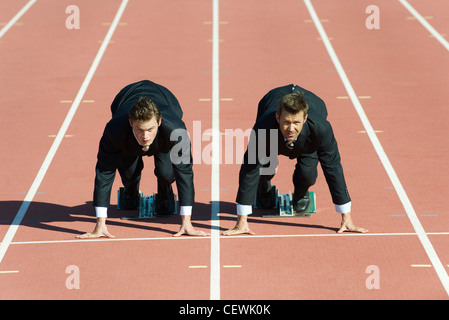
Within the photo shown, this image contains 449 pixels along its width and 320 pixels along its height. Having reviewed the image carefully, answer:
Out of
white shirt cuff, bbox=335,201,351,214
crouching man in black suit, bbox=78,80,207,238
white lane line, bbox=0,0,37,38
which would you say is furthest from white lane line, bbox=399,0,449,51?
crouching man in black suit, bbox=78,80,207,238

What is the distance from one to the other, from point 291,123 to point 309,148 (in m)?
0.51

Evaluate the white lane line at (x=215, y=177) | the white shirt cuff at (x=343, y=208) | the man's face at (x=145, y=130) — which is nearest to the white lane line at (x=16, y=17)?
the white lane line at (x=215, y=177)

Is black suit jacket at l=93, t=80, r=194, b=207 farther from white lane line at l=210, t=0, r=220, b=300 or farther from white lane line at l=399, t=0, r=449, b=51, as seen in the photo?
white lane line at l=399, t=0, r=449, b=51

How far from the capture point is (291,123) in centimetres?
Answer: 687

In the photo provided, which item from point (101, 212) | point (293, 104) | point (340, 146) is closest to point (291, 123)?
point (293, 104)

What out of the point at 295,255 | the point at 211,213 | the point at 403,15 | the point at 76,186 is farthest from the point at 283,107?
the point at 403,15

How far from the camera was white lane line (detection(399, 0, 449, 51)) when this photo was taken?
47.4 feet

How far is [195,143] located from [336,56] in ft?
14.6

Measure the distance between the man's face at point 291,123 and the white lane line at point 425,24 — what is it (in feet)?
25.7

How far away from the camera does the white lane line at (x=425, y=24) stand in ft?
47.4

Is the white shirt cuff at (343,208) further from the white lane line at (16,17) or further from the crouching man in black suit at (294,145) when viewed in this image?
the white lane line at (16,17)

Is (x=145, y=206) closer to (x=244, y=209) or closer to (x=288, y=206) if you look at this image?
(x=244, y=209)

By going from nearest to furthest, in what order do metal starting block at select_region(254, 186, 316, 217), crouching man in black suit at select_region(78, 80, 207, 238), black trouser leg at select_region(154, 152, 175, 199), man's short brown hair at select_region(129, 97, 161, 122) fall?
man's short brown hair at select_region(129, 97, 161, 122) → crouching man in black suit at select_region(78, 80, 207, 238) → black trouser leg at select_region(154, 152, 175, 199) → metal starting block at select_region(254, 186, 316, 217)

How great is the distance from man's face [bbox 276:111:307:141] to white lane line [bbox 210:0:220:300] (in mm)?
1218
